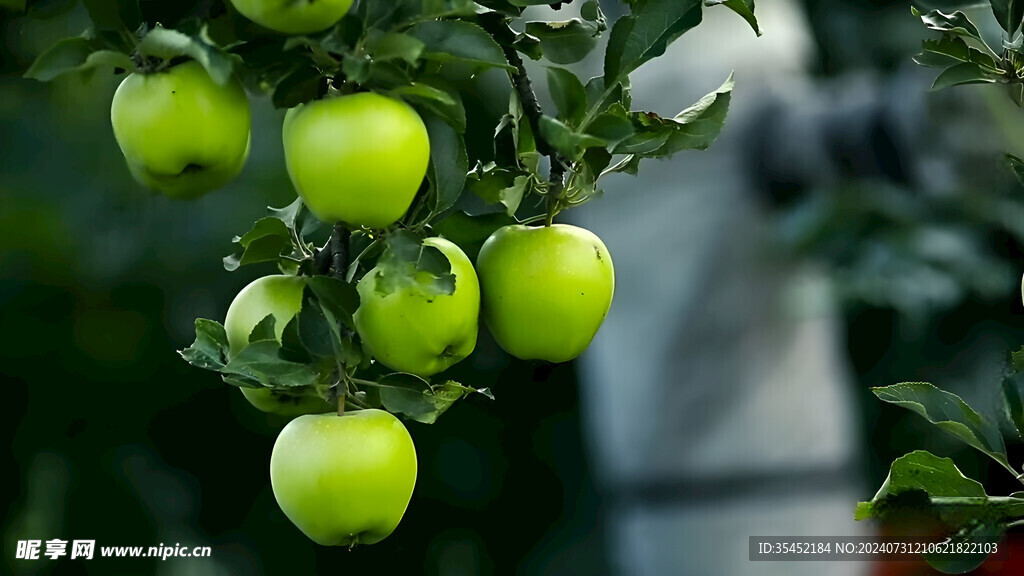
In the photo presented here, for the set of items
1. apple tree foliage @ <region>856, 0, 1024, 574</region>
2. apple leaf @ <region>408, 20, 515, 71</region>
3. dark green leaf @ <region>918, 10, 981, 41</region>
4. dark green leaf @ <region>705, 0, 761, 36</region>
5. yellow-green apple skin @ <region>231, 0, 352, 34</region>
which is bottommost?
apple tree foliage @ <region>856, 0, 1024, 574</region>

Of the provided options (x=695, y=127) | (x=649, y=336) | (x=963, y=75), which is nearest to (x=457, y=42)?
(x=695, y=127)

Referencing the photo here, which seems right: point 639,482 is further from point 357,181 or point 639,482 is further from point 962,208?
point 357,181

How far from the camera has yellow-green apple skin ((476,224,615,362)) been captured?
478 mm

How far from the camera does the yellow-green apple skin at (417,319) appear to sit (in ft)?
1.49

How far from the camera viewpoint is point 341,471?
0.44 metres

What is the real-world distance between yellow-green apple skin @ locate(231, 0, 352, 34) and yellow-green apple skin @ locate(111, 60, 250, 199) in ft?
0.12

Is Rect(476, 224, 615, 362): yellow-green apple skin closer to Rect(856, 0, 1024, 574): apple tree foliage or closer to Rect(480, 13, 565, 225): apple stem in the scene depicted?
Rect(480, 13, 565, 225): apple stem

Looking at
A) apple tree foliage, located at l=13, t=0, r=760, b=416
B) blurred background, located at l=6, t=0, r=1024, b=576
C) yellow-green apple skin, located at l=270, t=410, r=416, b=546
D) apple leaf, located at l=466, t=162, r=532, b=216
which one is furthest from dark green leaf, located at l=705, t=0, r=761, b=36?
blurred background, located at l=6, t=0, r=1024, b=576

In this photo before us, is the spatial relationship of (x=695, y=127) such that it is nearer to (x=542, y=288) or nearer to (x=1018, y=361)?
(x=542, y=288)

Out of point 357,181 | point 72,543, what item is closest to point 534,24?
point 357,181

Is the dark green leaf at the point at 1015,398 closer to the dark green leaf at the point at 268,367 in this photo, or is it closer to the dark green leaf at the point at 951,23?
the dark green leaf at the point at 951,23

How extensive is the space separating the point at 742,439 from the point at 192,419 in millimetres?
913

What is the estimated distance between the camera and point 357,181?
1.33ft

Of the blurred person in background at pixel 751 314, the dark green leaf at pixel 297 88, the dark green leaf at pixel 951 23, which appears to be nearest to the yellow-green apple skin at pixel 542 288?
the dark green leaf at pixel 297 88
